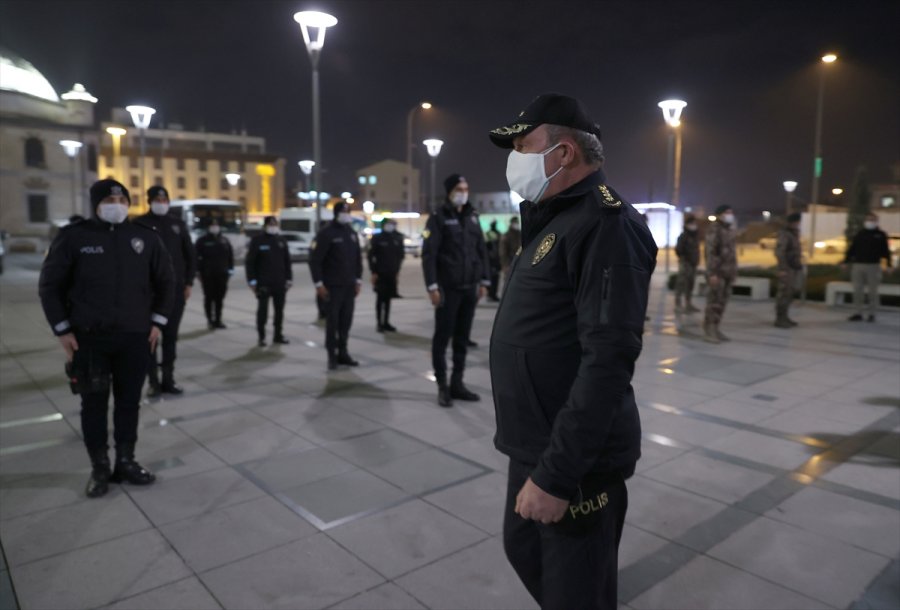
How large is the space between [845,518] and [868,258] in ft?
32.1

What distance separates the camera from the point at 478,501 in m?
4.24

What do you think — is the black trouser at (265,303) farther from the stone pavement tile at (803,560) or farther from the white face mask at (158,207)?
the stone pavement tile at (803,560)

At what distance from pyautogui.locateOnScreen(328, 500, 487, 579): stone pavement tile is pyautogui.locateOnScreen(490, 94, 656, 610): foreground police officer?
1440 mm

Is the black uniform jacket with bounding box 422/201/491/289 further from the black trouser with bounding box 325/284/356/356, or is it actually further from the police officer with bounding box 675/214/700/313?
the police officer with bounding box 675/214/700/313

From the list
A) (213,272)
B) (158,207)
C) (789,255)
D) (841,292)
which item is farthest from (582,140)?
(841,292)

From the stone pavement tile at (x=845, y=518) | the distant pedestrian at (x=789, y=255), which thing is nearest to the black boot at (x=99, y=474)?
the stone pavement tile at (x=845, y=518)

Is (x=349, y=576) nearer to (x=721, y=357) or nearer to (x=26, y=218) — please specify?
(x=721, y=357)

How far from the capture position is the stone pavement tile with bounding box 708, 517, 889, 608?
3.22 metres

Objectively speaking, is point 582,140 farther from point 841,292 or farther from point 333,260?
point 841,292

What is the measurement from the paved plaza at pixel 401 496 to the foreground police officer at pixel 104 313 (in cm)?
42

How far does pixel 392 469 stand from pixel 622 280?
3.42m

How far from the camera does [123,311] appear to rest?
4.27 m

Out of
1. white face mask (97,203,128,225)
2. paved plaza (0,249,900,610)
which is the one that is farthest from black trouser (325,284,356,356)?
white face mask (97,203,128,225)

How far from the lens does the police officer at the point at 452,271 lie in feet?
21.5
